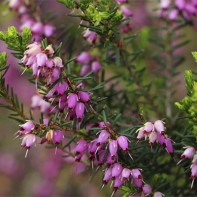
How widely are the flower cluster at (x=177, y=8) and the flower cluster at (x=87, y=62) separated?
744 mm

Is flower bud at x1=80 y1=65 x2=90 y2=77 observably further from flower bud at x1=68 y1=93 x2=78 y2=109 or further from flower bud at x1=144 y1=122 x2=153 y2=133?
flower bud at x1=144 y1=122 x2=153 y2=133

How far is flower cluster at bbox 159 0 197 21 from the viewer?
2.54 meters

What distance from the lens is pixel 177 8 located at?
2.67m

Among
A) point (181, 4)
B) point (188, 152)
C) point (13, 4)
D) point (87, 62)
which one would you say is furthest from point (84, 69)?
point (188, 152)

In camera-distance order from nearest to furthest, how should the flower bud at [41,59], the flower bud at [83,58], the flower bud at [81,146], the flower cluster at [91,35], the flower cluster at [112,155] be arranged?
the flower bud at [41,59] < the flower cluster at [112,155] < the flower bud at [81,146] < the flower cluster at [91,35] < the flower bud at [83,58]

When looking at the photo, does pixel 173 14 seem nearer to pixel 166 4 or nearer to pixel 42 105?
pixel 166 4

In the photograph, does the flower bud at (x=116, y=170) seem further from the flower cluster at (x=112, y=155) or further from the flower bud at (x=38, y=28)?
the flower bud at (x=38, y=28)

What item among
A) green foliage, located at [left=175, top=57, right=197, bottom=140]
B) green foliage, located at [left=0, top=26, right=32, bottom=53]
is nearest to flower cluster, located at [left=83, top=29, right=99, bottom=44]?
green foliage, located at [left=0, top=26, right=32, bottom=53]

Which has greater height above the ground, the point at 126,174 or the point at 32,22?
the point at 32,22

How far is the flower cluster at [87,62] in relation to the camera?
8.19 ft

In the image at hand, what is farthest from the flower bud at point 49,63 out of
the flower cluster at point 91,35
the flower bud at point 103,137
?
the flower cluster at point 91,35

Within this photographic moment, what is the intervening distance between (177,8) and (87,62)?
910mm

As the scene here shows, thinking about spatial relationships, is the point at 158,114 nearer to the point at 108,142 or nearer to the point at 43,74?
the point at 108,142

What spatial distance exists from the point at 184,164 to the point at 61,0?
1191 millimetres
